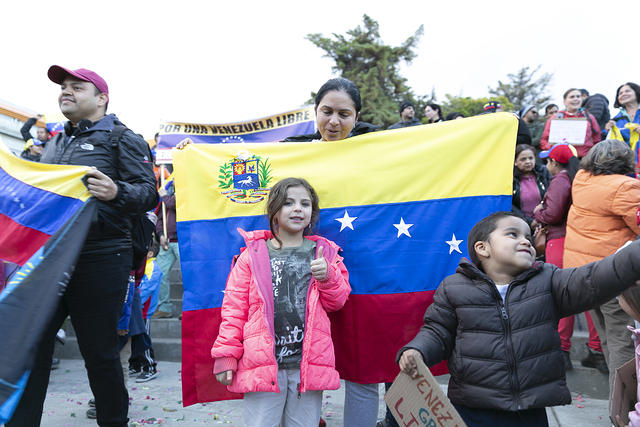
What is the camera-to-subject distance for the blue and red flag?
2.09m

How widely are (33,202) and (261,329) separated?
1.51 meters

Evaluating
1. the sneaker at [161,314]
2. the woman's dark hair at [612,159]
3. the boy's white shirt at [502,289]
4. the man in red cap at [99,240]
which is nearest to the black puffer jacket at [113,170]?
the man in red cap at [99,240]

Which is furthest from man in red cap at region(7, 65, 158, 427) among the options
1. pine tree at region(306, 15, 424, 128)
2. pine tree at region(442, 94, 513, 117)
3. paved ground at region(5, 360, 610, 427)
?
pine tree at region(442, 94, 513, 117)

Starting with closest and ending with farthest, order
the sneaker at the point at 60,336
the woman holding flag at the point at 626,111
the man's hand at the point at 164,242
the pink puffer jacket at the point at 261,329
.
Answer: the pink puffer jacket at the point at 261,329 → the sneaker at the point at 60,336 → the woman holding flag at the point at 626,111 → the man's hand at the point at 164,242

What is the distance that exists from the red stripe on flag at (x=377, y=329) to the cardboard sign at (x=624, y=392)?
1.02 m

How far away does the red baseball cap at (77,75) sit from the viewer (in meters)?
2.86

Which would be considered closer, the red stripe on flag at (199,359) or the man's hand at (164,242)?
the red stripe on flag at (199,359)

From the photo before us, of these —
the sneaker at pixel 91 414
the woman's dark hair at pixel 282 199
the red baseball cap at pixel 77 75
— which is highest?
the red baseball cap at pixel 77 75

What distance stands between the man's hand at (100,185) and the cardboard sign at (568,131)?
17.6 feet

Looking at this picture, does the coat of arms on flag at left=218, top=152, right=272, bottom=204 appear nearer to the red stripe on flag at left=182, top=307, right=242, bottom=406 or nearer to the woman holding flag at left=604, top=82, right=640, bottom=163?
the red stripe on flag at left=182, top=307, right=242, bottom=406

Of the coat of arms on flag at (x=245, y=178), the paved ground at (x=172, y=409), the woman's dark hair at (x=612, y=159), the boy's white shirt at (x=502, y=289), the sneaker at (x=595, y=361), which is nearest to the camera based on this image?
the boy's white shirt at (x=502, y=289)

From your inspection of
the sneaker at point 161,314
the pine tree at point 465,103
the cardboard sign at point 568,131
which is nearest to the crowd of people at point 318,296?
the cardboard sign at point 568,131

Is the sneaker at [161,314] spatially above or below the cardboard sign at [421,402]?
below

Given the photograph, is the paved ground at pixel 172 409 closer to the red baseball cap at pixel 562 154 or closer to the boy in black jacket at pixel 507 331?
the boy in black jacket at pixel 507 331
